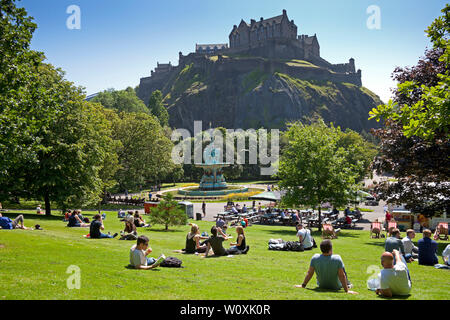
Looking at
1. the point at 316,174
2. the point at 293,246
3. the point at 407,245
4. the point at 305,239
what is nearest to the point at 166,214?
the point at 293,246

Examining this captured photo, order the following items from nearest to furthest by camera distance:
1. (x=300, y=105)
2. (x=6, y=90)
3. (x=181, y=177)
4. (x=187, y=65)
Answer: (x=6, y=90), (x=181, y=177), (x=300, y=105), (x=187, y=65)

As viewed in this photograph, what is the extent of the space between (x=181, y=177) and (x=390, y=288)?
7626cm

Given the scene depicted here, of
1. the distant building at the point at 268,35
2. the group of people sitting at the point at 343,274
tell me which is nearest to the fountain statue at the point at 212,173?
the group of people sitting at the point at 343,274

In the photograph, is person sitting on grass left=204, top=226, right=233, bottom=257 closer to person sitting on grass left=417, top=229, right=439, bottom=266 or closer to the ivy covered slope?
person sitting on grass left=417, top=229, right=439, bottom=266

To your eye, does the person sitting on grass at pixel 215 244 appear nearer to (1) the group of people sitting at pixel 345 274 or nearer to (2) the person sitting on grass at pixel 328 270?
(1) the group of people sitting at pixel 345 274

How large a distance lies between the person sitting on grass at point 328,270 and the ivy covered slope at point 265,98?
124467 mm

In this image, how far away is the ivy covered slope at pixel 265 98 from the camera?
137 metres

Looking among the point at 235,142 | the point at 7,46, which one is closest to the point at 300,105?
the point at 235,142

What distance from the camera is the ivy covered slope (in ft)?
448

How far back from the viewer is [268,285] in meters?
7.82

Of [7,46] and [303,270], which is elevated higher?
[7,46]

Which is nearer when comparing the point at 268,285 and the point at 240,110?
the point at 268,285

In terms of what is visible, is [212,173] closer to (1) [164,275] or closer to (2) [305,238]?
(2) [305,238]

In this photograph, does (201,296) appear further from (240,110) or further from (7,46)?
(240,110)
